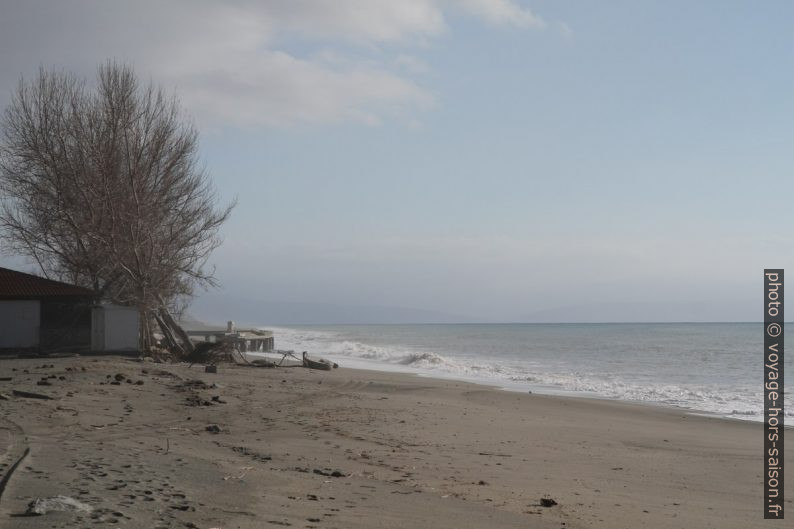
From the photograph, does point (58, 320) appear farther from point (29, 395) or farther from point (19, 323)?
point (29, 395)

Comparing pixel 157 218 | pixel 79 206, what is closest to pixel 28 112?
pixel 79 206

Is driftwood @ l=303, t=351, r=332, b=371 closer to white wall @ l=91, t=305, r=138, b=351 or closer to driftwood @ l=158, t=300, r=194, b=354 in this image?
driftwood @ l=158, t=300, r=194, b=354

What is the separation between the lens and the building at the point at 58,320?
2619 centimetres

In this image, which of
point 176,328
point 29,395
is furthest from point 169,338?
point 29,395

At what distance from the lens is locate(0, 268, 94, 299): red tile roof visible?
26056mm

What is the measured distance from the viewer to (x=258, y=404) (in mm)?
14438

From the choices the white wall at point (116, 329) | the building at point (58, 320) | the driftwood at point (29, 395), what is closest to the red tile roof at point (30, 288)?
the building at point (58, 320)

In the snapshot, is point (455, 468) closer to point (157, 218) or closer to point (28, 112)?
point (157, 218)

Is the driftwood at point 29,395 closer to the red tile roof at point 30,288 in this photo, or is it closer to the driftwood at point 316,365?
the driftwood at point 316,365

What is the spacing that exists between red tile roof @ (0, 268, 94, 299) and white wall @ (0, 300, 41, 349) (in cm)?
38

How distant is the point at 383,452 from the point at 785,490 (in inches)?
207

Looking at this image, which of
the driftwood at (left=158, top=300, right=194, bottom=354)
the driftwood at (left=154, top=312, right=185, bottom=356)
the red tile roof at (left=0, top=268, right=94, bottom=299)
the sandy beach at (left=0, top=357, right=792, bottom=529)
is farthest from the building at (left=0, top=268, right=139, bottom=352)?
the sandy beach at (left=0, top=357, right=792, bottom=529)

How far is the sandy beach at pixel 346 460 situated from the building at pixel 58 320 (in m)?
8.64

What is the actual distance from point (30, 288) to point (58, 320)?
1.49 meters
